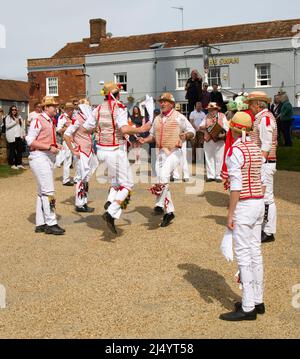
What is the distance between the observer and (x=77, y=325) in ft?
16.6

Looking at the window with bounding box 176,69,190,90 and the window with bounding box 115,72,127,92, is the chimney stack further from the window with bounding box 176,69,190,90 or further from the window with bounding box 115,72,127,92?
the window with bounding box 176,69,190,90

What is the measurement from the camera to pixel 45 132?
27.6 feet

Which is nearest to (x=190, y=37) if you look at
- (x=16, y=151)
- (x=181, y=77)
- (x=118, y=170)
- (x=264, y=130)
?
(x=181, y=77)

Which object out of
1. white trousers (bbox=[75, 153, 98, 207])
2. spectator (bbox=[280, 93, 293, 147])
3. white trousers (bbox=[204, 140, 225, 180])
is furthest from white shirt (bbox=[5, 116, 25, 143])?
spectator (bbox=[280, 93, 293, 147])

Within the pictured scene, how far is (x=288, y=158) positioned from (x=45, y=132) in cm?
1104

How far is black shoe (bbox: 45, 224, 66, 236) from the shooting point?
856cm

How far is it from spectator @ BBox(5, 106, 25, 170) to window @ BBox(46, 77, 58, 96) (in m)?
27.4

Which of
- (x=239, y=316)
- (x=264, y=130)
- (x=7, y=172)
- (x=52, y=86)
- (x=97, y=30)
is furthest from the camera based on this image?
(x=97, y=30)

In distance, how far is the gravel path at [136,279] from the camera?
5.01 m

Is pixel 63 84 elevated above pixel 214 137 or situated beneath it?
elevated above

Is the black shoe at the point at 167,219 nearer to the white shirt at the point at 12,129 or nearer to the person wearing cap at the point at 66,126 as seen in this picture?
the person wearing cap at the point at 66,126

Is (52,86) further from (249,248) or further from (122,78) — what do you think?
(249,248)

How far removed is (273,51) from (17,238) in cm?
3057
